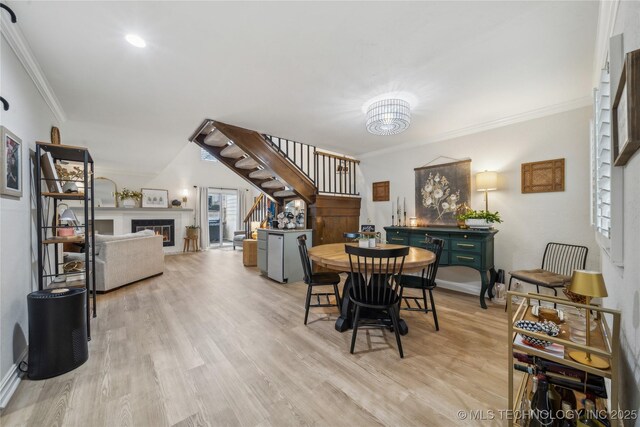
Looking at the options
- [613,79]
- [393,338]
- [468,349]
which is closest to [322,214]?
[393,338]

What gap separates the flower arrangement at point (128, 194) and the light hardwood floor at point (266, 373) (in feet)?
16.4

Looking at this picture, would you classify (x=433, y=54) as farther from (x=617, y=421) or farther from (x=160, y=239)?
(x=160, y=239)

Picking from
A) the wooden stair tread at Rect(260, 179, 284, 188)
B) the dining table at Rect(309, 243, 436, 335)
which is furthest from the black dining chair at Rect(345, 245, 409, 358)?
the wooden stair tread at Rect(260, 179, 284, 188)

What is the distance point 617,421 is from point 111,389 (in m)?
2.58

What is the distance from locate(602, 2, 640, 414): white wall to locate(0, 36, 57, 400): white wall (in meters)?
3.18

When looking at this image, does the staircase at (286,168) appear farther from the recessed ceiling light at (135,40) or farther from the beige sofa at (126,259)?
the beige sofa at (126,259)

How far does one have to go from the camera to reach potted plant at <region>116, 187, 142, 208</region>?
6762mm

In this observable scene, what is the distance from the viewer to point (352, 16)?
161 cm

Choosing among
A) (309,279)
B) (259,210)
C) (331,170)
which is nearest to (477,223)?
(309,279)

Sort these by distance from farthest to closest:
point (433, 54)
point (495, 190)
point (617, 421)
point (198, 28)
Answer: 1. point (495, 190)
2. point (433, 54)
3. point (198, 28)
4. point (617, 421)

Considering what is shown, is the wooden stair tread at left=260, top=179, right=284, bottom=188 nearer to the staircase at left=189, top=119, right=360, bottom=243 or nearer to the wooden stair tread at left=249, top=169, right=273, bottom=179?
the staircase at left=189, top=119, right=360, bottom=243

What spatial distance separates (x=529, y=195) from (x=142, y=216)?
8.72m

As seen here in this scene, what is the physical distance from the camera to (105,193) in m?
6.65

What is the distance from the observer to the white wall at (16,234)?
1601 millimetres
